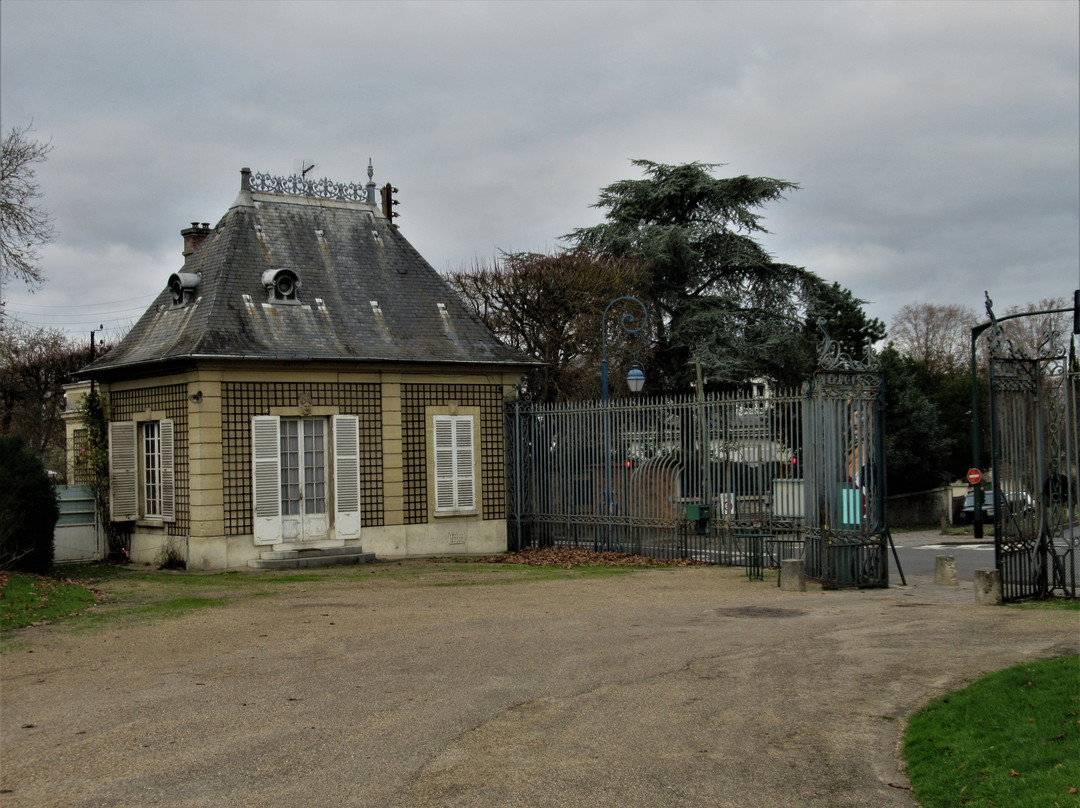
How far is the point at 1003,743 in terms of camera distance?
5996 millimetres

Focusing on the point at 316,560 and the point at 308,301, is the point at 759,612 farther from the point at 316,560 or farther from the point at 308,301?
the point at 308,301

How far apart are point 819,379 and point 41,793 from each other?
1002cm

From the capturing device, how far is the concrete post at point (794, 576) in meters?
13.1

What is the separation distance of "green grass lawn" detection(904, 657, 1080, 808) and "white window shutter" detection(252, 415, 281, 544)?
1270 centimetres

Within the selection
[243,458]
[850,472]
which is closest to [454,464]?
[243,458]

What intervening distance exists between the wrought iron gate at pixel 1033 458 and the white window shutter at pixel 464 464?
1011cm

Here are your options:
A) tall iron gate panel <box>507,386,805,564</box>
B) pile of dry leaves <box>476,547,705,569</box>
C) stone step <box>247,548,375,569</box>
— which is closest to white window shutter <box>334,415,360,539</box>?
stone step <box>247,548,375,569</box>

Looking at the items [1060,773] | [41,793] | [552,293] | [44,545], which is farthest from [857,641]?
[552,293]

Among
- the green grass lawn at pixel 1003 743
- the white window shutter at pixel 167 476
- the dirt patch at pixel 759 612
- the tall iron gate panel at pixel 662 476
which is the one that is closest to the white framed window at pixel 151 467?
the white window shutter at pixel 167 476

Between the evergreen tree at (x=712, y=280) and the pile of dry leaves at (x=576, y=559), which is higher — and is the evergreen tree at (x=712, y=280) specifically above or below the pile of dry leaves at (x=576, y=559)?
above

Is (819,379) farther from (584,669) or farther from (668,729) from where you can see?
(668,729)

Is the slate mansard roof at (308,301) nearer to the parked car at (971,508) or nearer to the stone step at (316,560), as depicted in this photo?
the stone step at (316,560)

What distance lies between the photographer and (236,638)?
404 inches

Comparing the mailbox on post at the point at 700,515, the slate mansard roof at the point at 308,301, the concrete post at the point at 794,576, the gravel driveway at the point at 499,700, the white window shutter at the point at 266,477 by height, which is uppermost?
the slate mansard roof at the point at 308,301
